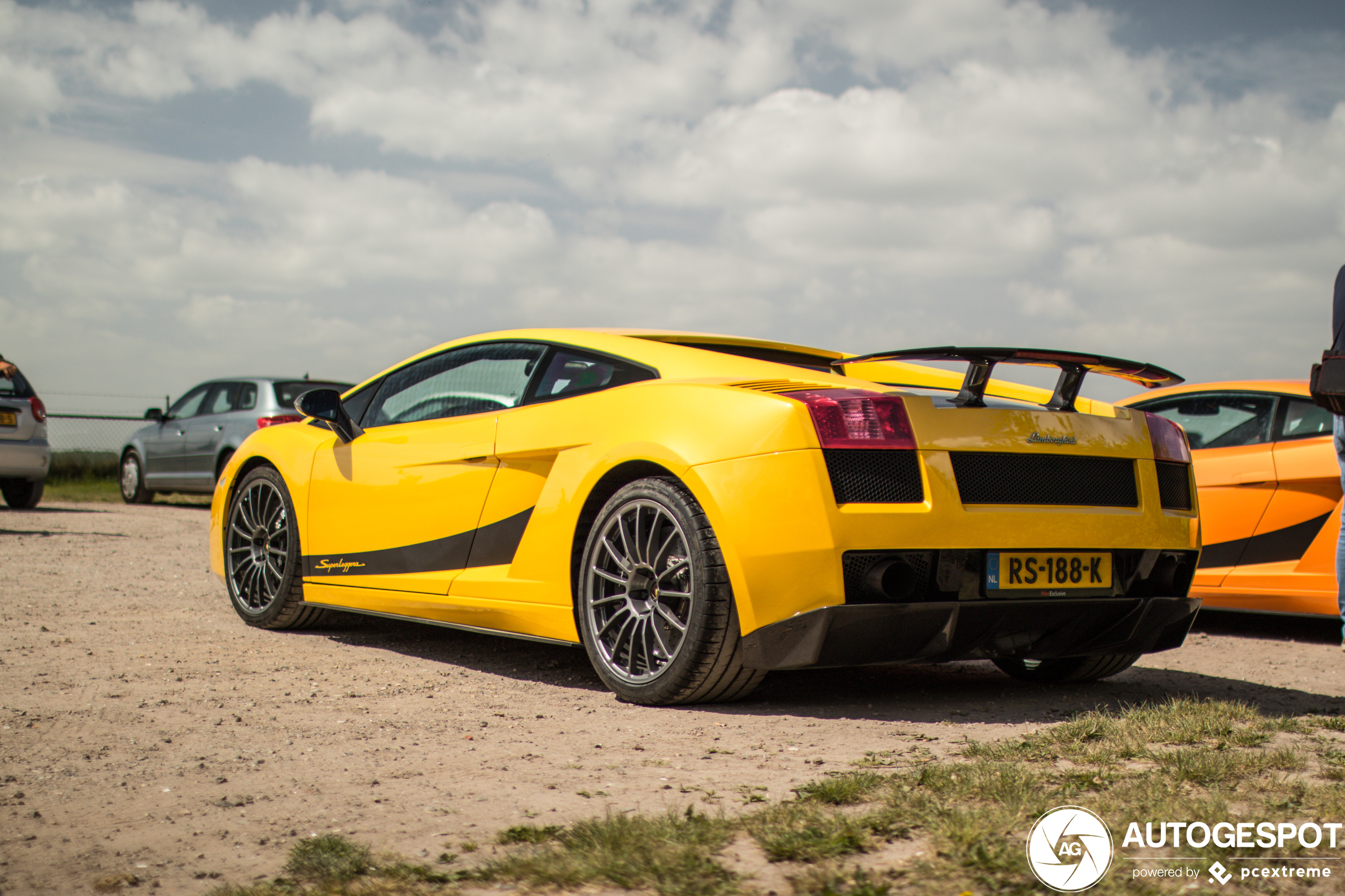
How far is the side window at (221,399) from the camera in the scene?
1423 centimetres

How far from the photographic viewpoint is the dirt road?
267 centimetres

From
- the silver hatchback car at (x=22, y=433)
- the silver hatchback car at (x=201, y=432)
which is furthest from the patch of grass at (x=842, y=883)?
the silver hatchback car at (x=22, y=433)

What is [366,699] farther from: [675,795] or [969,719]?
[969,719]

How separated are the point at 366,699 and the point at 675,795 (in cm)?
170

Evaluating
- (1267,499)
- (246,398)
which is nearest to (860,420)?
(1267,499)

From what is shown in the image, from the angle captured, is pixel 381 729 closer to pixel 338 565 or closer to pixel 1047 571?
pixel 338 565

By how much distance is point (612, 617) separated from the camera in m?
4.14

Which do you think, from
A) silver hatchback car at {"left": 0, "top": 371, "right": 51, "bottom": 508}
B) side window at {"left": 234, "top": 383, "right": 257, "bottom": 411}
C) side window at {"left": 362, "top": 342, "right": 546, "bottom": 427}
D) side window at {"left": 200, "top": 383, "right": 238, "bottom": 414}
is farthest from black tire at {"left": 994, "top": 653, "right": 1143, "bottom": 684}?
silver hatchback car at {"left": 0, "top": 371, "right": 51, "bottom": 508}

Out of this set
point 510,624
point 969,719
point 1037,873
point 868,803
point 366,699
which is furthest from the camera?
point 510,624

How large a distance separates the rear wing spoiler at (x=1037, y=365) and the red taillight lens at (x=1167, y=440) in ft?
0.46

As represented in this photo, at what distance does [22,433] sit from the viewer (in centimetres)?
1315

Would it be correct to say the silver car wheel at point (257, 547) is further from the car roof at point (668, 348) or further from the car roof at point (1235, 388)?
the car roof at point (1235, 388)

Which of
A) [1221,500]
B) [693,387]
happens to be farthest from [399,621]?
[1221,500]

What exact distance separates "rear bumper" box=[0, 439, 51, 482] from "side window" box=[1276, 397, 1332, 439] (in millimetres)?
12417
